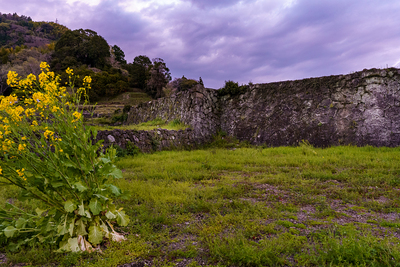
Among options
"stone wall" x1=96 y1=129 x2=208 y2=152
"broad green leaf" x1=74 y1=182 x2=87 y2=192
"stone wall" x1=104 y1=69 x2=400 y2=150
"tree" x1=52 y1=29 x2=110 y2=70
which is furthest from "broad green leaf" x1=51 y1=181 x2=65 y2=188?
"tree" x1=52 y1=29 x2=110 y2=70

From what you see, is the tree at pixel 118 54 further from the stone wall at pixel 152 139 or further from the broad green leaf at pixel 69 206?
the broad green leaf at pixel 69 206

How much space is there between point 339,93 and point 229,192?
8.38 m

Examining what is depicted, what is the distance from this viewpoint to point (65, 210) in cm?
229

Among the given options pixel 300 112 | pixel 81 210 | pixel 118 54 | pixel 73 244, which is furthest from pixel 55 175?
pixel 118 54

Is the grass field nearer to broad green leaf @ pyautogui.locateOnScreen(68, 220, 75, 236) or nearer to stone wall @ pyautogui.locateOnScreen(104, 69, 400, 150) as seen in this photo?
broad green leaf @ pyautogui.locateOnScreen(68, 220, 75, 236)

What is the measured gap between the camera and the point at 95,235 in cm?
230

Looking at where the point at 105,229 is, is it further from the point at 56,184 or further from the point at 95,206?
the point at 56,184

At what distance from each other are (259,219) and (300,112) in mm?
8474

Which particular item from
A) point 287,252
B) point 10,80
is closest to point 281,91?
point 287,252

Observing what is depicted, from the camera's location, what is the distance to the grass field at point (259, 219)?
210 cm

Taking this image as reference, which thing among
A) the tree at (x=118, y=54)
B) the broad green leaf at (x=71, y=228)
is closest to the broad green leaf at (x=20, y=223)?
the broad green leaf at (x=71, y=228)

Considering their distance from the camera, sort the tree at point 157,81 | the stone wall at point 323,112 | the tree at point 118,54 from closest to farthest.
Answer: the stone wall at point 323,112
the tree at point 157,81
the tree at point 118,54

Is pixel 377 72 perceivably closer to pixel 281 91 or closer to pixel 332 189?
pixel 281 91

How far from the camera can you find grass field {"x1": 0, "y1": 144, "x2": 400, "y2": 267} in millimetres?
2102
